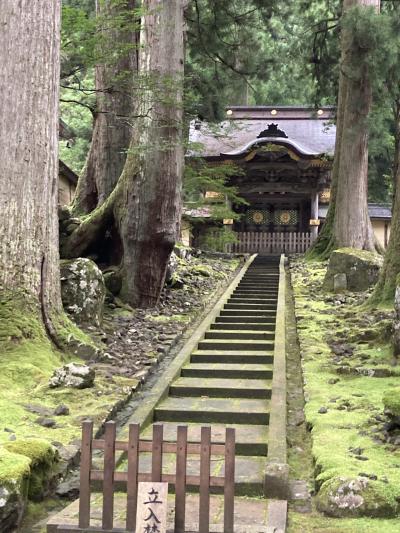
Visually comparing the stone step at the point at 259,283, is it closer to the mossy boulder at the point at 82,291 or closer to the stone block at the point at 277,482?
the mossy boulder at the point at 82,291

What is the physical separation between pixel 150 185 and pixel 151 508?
22.5 ft

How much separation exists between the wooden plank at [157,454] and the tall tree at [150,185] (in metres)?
6.40

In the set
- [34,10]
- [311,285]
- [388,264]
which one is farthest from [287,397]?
[311,285]

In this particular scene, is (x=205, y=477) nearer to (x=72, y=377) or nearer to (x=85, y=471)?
(x=85, y=471)

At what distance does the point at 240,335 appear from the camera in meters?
8.89

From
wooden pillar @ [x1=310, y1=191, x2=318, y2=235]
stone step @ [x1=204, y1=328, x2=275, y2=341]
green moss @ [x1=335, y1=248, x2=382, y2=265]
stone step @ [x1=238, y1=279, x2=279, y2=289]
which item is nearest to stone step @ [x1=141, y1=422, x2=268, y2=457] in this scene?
stone step @ [x1=204, y1=328, x2=275, y2=341]

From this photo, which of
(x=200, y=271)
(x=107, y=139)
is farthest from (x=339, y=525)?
(x=200, y=271)

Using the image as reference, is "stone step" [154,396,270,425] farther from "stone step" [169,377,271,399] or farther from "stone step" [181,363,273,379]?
"stone step" [181,363,273,379]

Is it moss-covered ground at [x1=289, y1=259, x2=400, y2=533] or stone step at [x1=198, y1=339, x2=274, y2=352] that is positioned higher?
moss-covered ground at [x1=289, y1=259, x2=400, y2=533]

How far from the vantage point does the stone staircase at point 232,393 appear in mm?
4738

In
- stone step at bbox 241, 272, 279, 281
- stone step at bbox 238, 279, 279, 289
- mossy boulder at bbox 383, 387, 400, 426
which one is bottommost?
stone step at bbox 238, 279, 279, 289

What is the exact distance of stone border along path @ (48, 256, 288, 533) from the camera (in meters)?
4.25

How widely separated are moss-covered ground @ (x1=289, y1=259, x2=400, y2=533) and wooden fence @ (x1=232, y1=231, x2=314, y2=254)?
12447mm

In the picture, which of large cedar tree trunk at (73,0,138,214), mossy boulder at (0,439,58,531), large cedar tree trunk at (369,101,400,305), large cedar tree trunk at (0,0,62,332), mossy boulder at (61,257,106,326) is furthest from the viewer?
large cedar tree trunk at (73,0,138,214)
